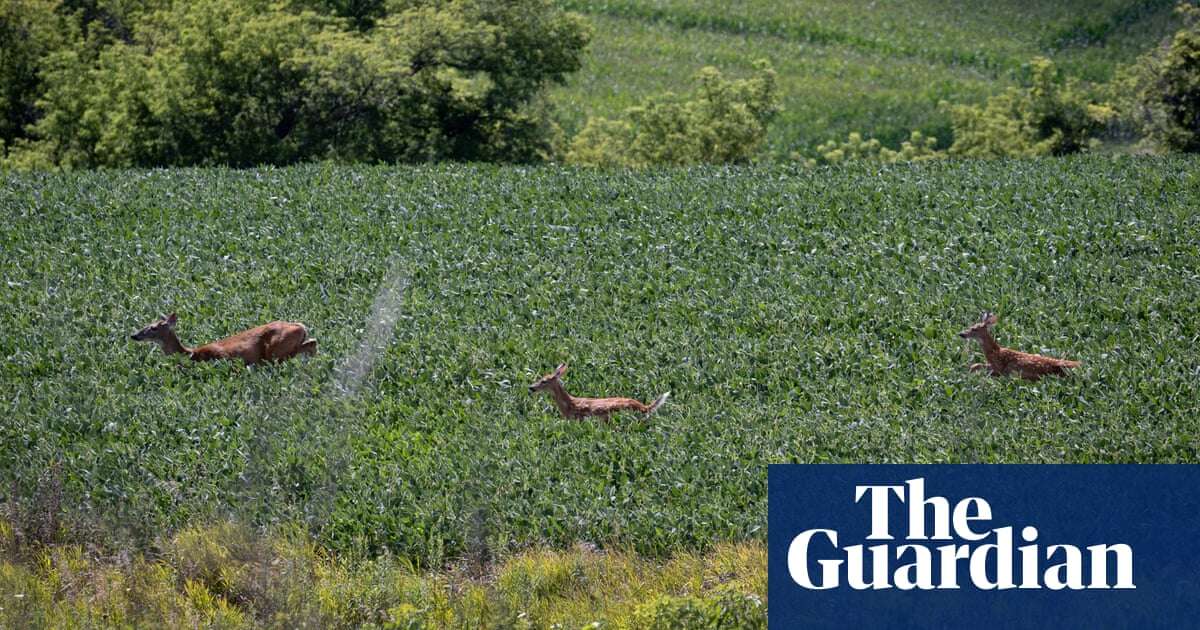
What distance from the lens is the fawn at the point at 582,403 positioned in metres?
12.9

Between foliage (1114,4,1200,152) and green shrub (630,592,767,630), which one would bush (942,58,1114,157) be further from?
green shrub (630,592,767,630)

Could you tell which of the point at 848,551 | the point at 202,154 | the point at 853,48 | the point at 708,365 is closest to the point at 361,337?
the point at 708,365

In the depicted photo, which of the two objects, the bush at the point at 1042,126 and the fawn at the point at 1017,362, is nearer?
the fawn at the point at 1017,362

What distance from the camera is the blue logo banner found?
9117mm

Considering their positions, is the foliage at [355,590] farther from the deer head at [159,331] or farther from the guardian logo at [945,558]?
the deer head at [159,331]

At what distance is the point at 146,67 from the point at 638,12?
29031 millimetres

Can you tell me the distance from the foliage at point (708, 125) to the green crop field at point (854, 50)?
8.21 m

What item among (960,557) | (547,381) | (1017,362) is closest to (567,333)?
(547,381)

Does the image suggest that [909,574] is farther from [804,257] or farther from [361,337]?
[804,257]

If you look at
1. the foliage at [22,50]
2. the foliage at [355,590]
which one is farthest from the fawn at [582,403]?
the foliage at [22,50]

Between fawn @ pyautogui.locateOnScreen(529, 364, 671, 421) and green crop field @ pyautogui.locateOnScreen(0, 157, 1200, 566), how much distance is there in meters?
0.19

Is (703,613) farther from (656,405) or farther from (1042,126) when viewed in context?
(1042,126)

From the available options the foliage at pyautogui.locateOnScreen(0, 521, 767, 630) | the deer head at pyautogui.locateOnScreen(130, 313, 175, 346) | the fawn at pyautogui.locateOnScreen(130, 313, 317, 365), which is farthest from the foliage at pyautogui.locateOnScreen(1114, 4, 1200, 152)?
the foliage at pyautogui.locateOnScreen(0, 521, 767, 630)

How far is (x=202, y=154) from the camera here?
3094 cm
